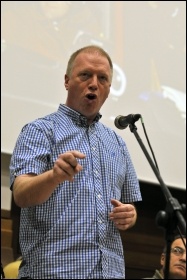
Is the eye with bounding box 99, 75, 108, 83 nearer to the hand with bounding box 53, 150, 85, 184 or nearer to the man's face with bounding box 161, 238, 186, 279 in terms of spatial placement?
the hand with bounding box 53, 150, 85, 184

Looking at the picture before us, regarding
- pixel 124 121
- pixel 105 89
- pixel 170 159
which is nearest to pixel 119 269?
pixel 124 121

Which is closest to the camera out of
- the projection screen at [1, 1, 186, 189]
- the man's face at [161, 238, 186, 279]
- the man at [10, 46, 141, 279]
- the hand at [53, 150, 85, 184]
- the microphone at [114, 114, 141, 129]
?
the hand at [53, 150, 85, 184]

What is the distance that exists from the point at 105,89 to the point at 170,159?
217cm

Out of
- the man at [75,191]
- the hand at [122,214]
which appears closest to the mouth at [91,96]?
the man at [75,191]

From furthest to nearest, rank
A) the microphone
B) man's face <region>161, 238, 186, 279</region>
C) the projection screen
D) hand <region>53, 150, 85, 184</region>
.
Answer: the projection screen < man's face <region>161, 238, 186, 279</region> < the microphone < hand <region>53, 150, 85, 184</region>

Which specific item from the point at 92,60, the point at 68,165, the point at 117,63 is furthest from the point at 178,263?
the point at 68,165

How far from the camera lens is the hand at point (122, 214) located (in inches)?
56.9

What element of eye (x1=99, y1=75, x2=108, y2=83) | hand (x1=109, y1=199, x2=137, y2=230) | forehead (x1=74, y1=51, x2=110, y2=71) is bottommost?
hand (x1=109, y1=199, x2=137, y2=230)

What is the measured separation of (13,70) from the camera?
10.8 feet

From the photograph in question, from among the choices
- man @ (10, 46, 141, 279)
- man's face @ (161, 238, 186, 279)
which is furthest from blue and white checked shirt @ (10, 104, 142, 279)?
man's face @ (161, 238, 186, 279)

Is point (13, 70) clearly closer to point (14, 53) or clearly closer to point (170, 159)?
point (14, 53)

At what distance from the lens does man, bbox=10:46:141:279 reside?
1.38m

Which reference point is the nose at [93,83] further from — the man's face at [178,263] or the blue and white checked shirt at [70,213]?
the man's face at [178,263]

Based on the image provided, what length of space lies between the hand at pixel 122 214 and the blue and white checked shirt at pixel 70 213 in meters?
0.03
